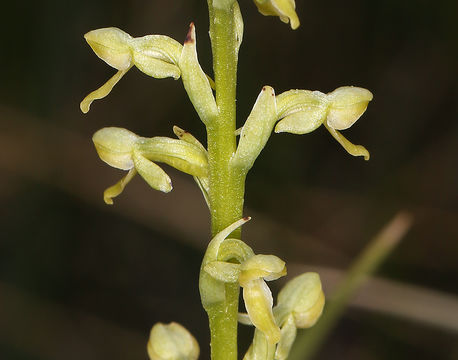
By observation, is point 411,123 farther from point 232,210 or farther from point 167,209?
point 232,210

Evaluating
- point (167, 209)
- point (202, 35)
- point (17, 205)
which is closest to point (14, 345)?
point (17, 205)

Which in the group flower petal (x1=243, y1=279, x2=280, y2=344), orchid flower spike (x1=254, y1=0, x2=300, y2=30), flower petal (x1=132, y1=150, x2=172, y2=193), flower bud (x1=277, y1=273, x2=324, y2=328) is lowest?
flower petal (x1=243, y1=279, x2=280, y2=344)

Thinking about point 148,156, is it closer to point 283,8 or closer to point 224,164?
point 224,164

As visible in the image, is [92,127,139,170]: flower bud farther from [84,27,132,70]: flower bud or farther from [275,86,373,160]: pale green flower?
[275,86,373,160]: pale green flower

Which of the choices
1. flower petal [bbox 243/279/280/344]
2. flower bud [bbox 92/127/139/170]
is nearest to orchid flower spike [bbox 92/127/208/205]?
flower bud [bbox 92/127/139/170]

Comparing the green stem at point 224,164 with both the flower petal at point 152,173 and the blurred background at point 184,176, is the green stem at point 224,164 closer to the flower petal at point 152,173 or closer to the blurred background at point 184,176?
the flower petal at point 152,173

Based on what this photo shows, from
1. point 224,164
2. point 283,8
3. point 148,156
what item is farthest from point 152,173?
point 283,8
